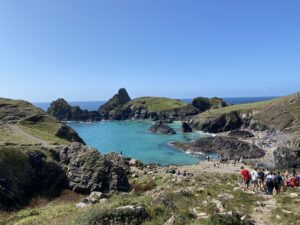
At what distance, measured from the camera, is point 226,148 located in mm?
91188

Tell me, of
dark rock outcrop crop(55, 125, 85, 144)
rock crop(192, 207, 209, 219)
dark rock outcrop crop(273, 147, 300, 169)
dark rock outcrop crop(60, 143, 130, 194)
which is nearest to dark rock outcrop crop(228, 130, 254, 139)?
dark rock outcrop crop(273, 147, 300, 169)

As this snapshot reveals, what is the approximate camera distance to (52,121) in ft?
286

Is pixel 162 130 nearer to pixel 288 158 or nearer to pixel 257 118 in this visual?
pixel 257 118

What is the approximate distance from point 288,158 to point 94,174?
4441cm

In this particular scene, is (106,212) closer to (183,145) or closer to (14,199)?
(14,199)

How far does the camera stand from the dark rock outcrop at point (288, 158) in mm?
64188

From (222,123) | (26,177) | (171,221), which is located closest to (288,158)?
(26,177)

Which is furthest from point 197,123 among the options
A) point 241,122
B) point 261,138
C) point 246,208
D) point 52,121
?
point 246,208

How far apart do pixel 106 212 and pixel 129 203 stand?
1904 millimetres

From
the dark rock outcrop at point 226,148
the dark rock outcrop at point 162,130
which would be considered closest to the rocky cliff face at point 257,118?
the dark rock outcrop at point 162,130

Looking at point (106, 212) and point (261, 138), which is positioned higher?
point (106, 212)

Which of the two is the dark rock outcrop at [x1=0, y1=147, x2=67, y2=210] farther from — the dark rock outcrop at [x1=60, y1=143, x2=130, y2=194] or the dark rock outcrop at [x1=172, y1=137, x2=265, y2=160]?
the dark rock outcrop at [x1=172, y1=137, x2=265, y2=160]

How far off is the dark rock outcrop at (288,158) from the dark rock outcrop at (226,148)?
14.3 meters

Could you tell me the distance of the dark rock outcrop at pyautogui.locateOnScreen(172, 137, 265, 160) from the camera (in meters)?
83.0
